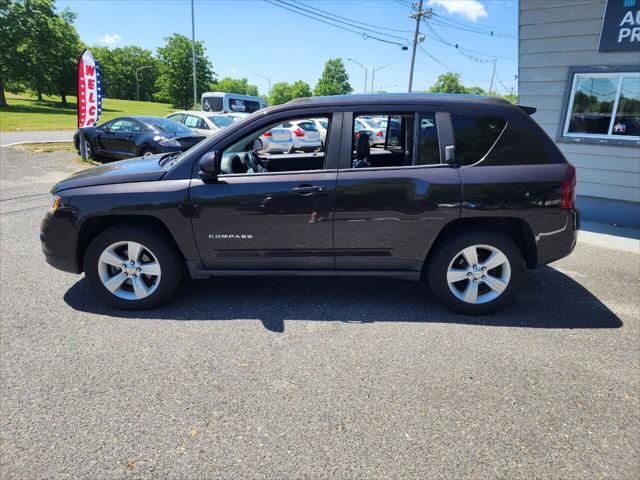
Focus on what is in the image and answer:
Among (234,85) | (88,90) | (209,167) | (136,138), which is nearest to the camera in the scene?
(209,167)

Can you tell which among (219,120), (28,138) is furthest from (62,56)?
(219,120)

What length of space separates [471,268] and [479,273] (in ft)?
0.27

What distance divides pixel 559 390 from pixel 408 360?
97 centimetres

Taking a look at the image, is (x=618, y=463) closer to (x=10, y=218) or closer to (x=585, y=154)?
(x=585, y=154)

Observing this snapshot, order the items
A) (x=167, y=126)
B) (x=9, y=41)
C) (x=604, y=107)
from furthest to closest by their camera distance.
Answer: (x=9, y=41), (x=167, y=126), (x=604, y=107)

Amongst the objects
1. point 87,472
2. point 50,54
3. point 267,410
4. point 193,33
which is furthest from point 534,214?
point 50,54

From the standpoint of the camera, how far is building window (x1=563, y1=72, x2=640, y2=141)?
655 centimetres

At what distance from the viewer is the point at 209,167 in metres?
3.23

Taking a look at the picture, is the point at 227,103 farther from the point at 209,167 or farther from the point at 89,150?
the point at 209,167

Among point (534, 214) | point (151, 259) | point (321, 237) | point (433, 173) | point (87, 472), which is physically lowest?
point (87, 472)

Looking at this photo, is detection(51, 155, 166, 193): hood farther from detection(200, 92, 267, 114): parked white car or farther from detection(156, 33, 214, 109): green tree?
detection(156, 33, 214, 109): green tree

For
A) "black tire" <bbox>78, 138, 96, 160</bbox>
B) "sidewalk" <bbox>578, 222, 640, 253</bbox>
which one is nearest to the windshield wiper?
"sidewalk" <bbox>578, 222, 640, 253</bbox>

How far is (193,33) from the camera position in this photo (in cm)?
3234

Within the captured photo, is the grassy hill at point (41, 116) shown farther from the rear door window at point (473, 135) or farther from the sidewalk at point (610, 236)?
the sidewalk at point (610, 236)
